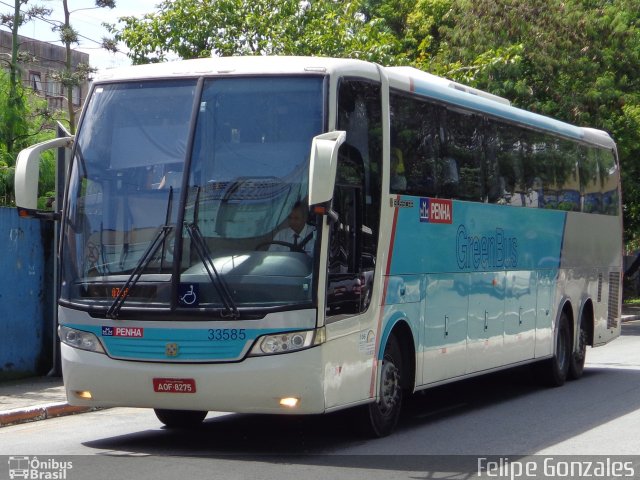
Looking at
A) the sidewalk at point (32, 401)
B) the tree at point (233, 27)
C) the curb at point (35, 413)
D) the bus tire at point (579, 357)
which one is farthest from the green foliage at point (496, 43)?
the curb at point (35, 413)

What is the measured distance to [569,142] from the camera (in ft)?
54.9

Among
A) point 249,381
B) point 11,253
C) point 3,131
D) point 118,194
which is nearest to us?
point 249,381

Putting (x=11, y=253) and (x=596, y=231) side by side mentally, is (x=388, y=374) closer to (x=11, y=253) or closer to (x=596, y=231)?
(x=11, y=253)

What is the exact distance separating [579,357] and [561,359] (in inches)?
34.9

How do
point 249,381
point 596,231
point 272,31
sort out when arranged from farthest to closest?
point 272,31, point 596,231, point 249,381

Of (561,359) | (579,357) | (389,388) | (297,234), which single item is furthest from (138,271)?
(579,357)

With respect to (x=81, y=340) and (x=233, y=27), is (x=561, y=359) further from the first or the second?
(x=233, y=27)

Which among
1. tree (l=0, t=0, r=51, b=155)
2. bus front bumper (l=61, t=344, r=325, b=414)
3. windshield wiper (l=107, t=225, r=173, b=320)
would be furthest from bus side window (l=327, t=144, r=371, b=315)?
tree (l=0, t=0, r=51, b=155)

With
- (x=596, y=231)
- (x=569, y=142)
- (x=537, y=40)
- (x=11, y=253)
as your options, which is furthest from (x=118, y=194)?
(x=537, y=40)

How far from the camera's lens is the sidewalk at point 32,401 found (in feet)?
38.6

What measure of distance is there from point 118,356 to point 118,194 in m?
1.39

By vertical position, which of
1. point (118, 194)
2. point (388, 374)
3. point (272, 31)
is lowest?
point (388, 374)

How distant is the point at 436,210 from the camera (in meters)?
11.7

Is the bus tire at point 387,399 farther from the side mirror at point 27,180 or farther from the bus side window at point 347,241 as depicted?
the side mirror at point 27,180
